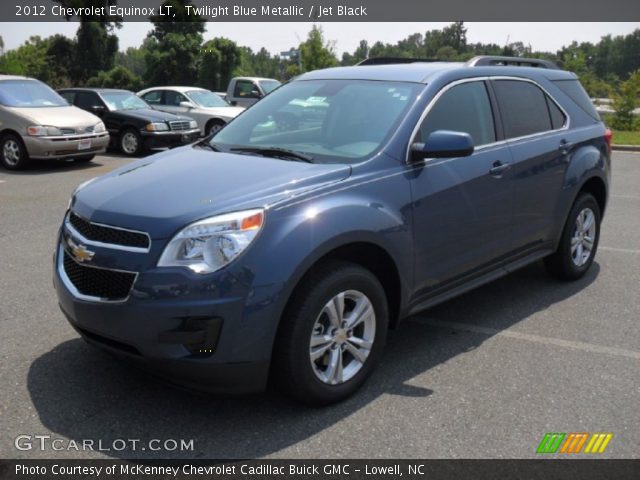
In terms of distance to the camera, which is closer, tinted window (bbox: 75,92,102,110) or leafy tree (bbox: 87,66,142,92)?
tinted window (bbox: 75,92,102,110)

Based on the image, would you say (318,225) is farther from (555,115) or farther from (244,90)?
(244,90)

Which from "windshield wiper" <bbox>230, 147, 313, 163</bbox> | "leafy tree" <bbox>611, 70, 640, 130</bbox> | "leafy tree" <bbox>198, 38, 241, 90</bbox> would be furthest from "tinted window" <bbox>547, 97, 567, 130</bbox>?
"leafy tree" <bbox>198, 38, 241, 90</bbox>

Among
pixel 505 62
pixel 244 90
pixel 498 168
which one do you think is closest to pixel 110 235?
pixel 498 168

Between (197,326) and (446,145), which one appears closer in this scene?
(197,326)

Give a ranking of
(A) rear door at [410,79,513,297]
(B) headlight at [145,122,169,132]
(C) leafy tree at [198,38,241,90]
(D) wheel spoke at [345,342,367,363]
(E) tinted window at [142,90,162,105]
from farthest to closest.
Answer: (C) leafy tree at [198,38,241,90], (E) tinted window at [142,90,162,105], (B) headlight at [145,122,169,132], (A) rear door at [410,79,513,297], (D) wheel spoke at [345,342,367,363]

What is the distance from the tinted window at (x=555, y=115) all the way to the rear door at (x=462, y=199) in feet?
3.02

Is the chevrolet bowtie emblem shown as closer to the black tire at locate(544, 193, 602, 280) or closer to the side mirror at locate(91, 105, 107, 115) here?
the black tire at locate(544, 193, 602, 280)

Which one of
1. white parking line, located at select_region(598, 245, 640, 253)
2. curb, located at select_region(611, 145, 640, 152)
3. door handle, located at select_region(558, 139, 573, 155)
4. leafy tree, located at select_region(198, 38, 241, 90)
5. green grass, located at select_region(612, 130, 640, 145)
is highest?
leafy tree, located at select_region(198, 38, 241, 90)

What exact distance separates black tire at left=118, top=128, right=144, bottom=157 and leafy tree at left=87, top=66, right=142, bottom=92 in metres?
36.0

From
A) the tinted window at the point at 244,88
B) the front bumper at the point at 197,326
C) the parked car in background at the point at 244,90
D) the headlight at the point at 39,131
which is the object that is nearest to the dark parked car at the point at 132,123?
the headlight at the point at 39,131

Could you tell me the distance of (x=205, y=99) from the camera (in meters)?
17.8

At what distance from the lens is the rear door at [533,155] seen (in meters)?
4.79

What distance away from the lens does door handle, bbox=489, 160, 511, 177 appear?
448cm

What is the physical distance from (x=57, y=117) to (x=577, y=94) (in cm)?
978
